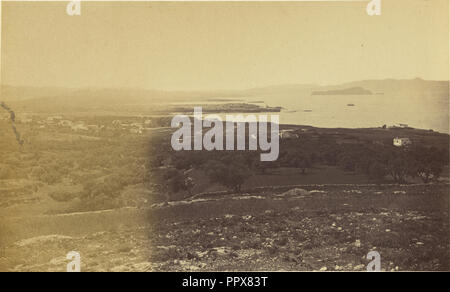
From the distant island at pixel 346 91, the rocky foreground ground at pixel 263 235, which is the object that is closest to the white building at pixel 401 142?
the rocky foreground ground at pixel 263 235

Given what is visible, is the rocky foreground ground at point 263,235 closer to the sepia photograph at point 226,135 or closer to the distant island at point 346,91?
the sepia photograph at point 226,135

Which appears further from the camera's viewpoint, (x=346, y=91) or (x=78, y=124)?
(x=346, y=91)

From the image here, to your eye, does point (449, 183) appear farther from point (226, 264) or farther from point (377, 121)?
point (226, 264)

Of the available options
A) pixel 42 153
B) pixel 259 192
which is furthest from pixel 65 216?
pixel 259 192

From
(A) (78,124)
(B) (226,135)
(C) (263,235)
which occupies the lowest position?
(C) (263,235)

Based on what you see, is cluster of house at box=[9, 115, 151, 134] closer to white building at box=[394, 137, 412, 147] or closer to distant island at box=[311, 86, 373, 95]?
distant island at box=[311, 86, 373, 95]

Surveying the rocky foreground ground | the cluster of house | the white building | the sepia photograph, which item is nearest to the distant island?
the sepia photograph

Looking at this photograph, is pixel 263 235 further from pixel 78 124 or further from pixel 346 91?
pixel 78 124

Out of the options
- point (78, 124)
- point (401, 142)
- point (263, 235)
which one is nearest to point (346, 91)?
point (401, 142)
